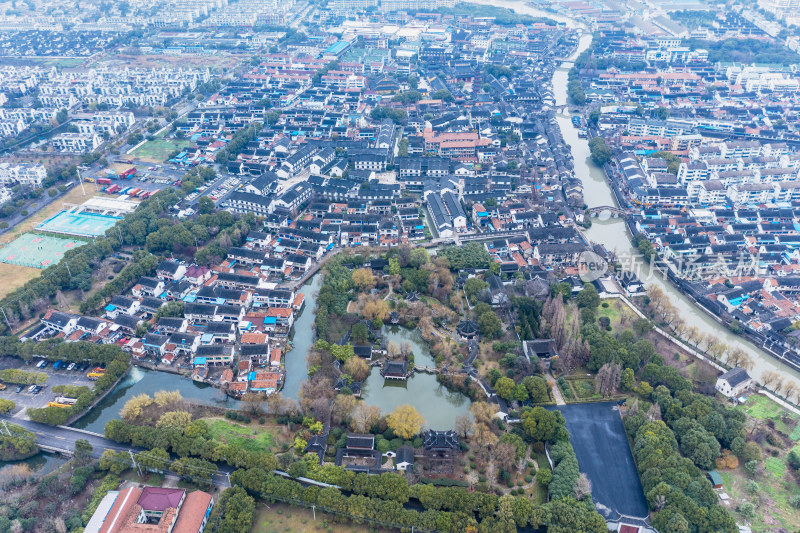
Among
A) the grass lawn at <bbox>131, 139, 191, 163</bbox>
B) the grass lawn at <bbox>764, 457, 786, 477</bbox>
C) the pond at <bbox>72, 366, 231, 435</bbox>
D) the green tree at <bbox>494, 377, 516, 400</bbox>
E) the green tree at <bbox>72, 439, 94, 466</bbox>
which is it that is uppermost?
the grass lawn at <bbox>131, 139, 191, 163</bbox>

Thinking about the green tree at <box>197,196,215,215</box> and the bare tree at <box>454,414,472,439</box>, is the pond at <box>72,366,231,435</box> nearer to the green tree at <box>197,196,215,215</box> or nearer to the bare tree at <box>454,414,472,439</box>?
the bare tree at <box>454,414,472,439</box>

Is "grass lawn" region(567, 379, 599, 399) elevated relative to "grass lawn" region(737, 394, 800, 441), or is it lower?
lower

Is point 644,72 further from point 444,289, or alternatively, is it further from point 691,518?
point 691,518

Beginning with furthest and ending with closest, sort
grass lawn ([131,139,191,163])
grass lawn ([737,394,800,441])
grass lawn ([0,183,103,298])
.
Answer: grass lawn ([131,139,191,163]), grass lawn ([0,183,103,298]), grass lawn ([737,394,800,441])

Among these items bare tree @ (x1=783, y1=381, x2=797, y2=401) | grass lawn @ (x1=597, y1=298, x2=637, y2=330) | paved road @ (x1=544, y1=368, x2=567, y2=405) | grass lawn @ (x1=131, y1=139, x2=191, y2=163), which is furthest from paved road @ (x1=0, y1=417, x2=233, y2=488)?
grass lawn @ (x1=131, y1=139, x2=191, y2=163)

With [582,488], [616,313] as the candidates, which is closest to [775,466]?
[582,488]

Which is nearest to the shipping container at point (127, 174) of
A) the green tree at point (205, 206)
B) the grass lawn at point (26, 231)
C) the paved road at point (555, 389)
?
the grass lawn at point (26, 231)

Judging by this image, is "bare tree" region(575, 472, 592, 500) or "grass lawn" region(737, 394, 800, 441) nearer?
"bare tree" region(575, 472, 592, 500)
